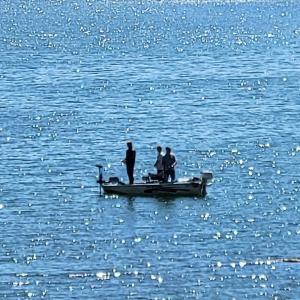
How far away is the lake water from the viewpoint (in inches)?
1715

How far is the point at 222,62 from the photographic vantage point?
119375 mm

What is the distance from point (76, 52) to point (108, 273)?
9286 centimetres

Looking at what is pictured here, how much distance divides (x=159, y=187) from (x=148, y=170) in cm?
713

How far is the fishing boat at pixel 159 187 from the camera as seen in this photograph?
2194 inches

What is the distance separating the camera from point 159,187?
183 ft

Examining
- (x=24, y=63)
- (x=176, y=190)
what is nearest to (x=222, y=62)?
(x=24, y=63)

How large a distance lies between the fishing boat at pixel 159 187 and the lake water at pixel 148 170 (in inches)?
18.0

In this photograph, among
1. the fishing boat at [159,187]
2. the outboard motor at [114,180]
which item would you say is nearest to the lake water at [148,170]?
the fishing boat at [159,187]

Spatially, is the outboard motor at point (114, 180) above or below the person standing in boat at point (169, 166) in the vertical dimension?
below

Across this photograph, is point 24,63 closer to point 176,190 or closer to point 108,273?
point 176,190

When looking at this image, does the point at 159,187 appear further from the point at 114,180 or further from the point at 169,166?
the point at 114,180

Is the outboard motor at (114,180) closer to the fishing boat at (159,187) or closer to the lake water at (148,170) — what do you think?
the fishing boat at (159,187)

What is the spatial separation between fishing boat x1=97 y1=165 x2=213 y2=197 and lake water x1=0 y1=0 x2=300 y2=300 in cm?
46

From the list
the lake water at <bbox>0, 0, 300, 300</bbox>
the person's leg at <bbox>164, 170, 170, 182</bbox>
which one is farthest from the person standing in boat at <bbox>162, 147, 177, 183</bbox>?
the lake water at <bbox>0, 0, 300, 300</bbox>
